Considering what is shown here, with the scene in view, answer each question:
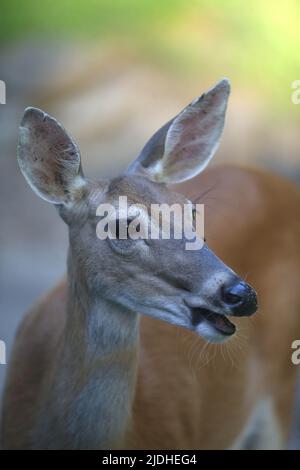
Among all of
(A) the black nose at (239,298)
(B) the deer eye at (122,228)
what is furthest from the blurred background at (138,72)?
(A) the black nose at (239,298)

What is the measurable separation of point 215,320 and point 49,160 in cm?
81

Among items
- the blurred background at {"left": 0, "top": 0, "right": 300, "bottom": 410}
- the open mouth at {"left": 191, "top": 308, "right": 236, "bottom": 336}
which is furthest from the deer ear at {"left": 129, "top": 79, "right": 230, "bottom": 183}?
the blurred background at {"left": 0, "top": 0, "right": 300, "bottom": 410}

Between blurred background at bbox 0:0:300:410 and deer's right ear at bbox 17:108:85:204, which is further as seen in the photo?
blurred background at bbox 0:0:300:410

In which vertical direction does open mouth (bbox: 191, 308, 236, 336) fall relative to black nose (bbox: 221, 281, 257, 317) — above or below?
below

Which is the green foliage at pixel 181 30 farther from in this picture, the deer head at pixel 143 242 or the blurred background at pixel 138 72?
the deer head at pixel 143 242

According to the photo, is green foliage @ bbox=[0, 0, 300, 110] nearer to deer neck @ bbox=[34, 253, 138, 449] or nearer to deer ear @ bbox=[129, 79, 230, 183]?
deer ear @ bbox=[129, 79, 230, 183]

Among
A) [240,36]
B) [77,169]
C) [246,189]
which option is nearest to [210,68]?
[240,36]

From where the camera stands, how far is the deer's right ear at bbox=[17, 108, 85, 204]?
3504 mm

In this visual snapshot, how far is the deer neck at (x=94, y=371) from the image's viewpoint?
357 cm

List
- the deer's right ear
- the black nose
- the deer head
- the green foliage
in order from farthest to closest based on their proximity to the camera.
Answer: the green foliage
the deer's right ear
the deer head
the black nose

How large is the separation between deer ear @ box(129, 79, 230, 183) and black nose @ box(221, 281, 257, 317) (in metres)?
0.68

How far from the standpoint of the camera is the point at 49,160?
141 inches

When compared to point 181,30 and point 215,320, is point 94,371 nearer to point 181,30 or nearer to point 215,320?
point 215,320

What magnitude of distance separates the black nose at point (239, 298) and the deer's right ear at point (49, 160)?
0.73 meters
